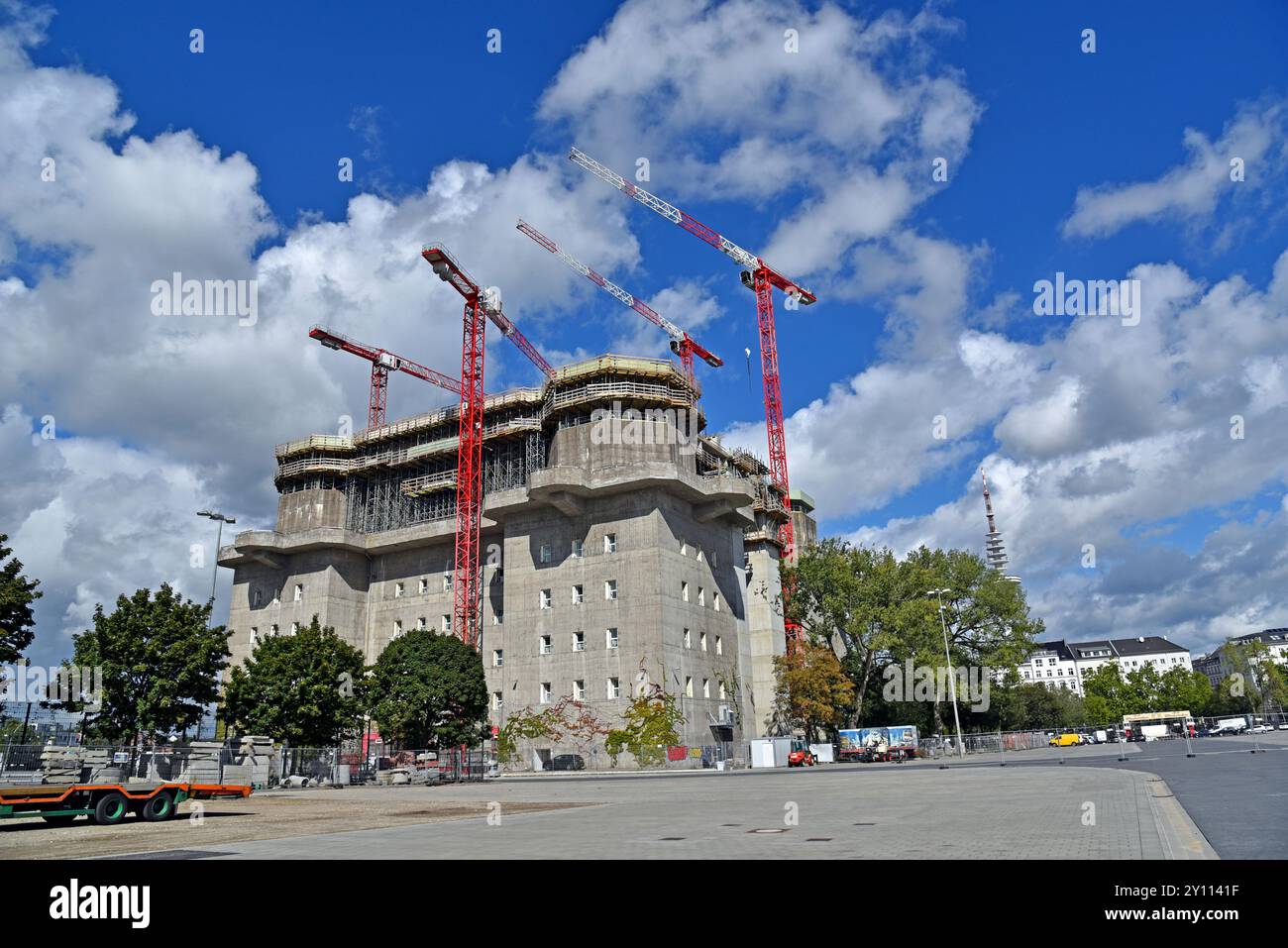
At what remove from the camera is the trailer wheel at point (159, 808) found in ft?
71.1

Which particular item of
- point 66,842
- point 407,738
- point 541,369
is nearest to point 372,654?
point 407,738

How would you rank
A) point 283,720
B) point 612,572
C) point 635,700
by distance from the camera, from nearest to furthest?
point 283,720, point 635,700, point 612,572

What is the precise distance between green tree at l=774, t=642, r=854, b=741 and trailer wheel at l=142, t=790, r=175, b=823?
2286 inches

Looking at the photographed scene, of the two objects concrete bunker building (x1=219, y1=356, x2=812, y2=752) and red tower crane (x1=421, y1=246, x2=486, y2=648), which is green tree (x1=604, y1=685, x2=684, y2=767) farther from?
red tower crane (x1=421, y1=246, x2=486, y2=648)

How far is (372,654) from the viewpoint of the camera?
264 ft

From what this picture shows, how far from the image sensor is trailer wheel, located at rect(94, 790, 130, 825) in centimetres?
2078

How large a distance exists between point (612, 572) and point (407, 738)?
62.8 ft

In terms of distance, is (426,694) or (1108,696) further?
(1108,696)

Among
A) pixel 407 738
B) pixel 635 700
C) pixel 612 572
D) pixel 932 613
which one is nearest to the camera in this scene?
pixel 407 738

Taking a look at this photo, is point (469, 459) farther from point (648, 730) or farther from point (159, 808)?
point (159, 808)

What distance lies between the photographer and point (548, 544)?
2721 inches

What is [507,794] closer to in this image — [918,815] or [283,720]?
[918,815]

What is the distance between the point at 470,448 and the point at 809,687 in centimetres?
3817

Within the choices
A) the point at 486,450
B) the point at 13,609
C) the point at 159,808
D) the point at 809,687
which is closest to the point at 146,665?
the point at 13,609
